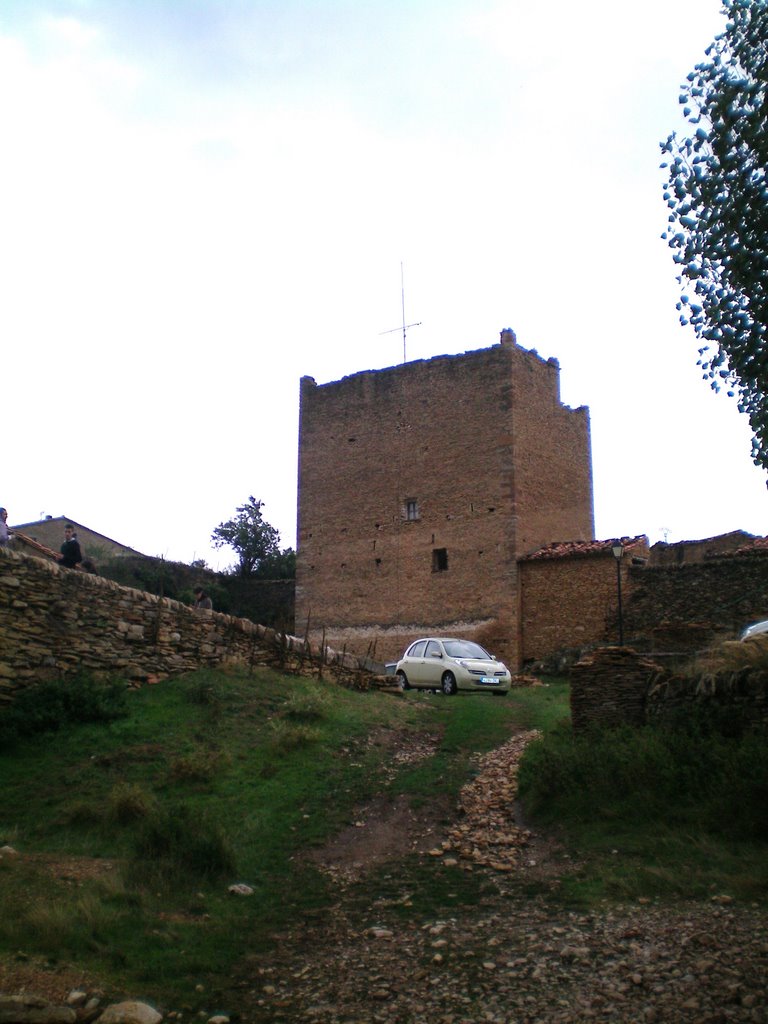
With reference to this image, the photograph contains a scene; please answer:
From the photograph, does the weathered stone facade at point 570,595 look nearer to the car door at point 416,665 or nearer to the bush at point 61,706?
the car door at point 416,665

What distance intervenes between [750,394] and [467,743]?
681 cm

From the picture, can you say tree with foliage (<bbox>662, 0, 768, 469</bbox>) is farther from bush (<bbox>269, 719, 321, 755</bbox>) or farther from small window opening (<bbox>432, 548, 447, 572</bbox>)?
small window opening (<bbox>432, 548, 447, 572</bbox>)

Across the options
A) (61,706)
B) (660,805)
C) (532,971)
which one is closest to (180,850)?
(532,971)

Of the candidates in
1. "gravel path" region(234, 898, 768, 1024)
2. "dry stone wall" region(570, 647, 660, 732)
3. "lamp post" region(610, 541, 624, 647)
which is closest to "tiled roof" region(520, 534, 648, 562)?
"lamp post" region(610, 541, 624, 647)

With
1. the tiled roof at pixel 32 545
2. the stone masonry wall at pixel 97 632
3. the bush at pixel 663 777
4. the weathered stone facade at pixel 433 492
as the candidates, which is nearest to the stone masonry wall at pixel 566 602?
the weathered stone facade at pixel 433 492

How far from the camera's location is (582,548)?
1071 inches

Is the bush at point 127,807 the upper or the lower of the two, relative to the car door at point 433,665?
lower

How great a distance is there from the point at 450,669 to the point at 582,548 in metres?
9.26

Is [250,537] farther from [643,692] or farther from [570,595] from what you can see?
[643,692]

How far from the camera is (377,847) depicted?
917 centimetres

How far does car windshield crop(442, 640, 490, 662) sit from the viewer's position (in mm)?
19719

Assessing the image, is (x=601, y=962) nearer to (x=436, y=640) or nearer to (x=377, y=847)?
(x=377, y=847)

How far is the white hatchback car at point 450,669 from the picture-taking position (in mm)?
19109

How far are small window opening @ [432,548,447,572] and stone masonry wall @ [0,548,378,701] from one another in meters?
14.0
